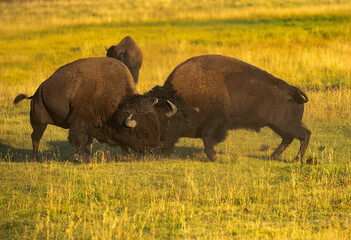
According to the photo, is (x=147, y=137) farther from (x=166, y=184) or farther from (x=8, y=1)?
(x=8, y=1)

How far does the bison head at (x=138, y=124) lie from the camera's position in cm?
918

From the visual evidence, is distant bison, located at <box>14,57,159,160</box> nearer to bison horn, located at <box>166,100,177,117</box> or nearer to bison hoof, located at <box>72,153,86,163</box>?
bison hoof, located at <box>72,153,86,163</box>

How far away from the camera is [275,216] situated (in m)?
6.52

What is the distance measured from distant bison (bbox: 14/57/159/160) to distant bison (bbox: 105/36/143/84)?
684 cm

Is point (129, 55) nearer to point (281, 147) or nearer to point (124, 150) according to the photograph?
point (124, 150)

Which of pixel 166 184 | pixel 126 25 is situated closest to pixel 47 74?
pixel 166 184

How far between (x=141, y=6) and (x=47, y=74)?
29.7 metres

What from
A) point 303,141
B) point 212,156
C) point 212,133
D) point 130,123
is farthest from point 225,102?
point 130,123

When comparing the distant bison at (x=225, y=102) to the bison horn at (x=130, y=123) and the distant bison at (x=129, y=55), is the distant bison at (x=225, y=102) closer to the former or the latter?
the bison horn at (x=130, y=123)

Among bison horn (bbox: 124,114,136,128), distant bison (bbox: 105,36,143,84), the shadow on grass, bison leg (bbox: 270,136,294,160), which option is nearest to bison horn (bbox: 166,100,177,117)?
bison horn (bbox: 124,114,136,128)

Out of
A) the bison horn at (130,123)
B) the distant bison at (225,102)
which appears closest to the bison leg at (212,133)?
the distant bison at (225,102)

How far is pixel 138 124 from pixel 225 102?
1688 mm

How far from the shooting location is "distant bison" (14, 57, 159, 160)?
369 inches

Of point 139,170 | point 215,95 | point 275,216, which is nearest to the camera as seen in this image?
point 275,216
